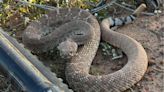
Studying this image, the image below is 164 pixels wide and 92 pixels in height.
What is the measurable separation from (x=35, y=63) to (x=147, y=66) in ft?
5.30

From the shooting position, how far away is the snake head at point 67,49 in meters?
4.19

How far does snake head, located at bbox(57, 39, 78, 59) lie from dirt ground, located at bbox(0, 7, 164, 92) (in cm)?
13

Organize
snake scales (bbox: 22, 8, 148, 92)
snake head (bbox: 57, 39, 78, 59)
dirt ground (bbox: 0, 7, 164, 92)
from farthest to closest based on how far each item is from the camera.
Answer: snake head (bbox: 57, 39, 78, 59) → dirt ground (bbox: 0, 7, 164, 92) → snake scales (bbox: 22, 8, 148, 92)

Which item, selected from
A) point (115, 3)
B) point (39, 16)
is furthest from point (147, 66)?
point (39, 16)

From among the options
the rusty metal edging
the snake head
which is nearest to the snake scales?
the snake head

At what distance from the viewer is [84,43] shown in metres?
4.48

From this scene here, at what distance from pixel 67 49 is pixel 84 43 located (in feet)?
1.14

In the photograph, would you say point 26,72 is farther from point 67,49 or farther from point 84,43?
point 84,43

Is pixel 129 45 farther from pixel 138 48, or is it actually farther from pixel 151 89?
pixel 151 89

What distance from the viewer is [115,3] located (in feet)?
17.0

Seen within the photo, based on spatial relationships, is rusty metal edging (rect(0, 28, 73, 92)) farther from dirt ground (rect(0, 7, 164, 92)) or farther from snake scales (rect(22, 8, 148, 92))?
dirt ground (rect(0, 7, 164, 92))

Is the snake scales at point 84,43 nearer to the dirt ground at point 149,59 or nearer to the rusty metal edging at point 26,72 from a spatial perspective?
the dirt ground at point 149,59

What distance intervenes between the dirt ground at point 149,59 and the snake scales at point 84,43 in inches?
3.7

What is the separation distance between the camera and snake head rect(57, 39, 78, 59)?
165 inches
